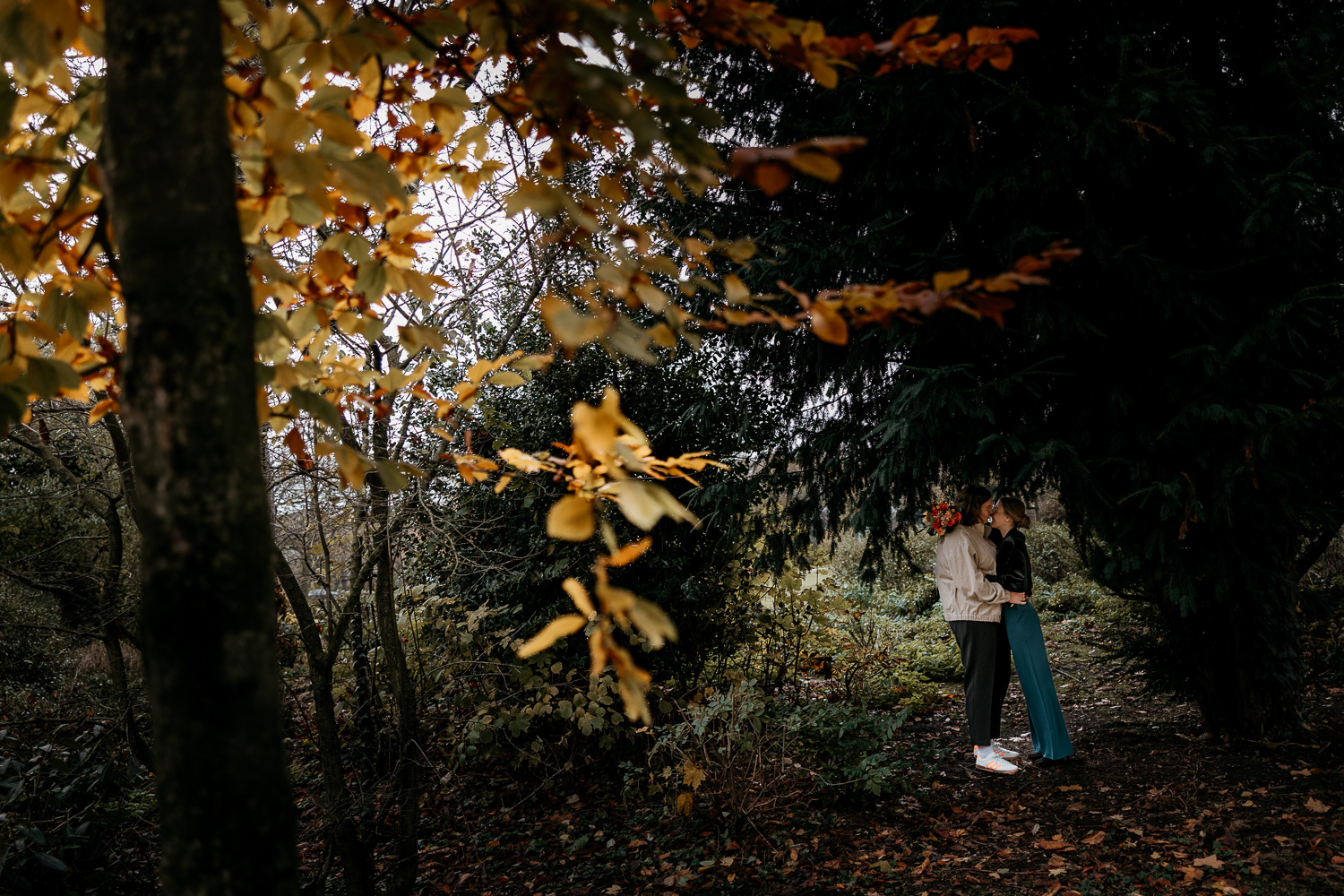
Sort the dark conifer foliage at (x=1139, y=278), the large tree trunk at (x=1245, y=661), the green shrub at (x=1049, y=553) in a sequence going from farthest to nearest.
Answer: the green shrub at (x=1049, y=553), the large tree trunk at (x=1245, y=661), the dark conifer foliage at (x=1139, y=278)

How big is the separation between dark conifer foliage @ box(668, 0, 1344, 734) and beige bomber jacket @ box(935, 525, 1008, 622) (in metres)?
0.50

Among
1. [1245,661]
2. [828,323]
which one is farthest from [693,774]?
[1245,661]

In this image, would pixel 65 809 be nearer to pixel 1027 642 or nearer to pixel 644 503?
pixel 644 503

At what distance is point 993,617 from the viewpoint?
4.33m

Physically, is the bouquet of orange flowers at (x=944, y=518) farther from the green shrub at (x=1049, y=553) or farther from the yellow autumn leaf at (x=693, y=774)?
the green shrub at (x=1049, y=553)

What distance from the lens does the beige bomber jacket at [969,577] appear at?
432 centimetres

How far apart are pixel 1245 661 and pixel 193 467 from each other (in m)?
5.13

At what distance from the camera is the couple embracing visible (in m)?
4.11

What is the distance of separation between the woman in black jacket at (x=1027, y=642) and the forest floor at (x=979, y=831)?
0.17 metres

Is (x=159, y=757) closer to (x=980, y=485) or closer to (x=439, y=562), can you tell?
(x=439, y=562)

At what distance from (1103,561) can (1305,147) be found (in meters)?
2.16

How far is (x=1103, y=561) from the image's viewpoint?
3.68 meters

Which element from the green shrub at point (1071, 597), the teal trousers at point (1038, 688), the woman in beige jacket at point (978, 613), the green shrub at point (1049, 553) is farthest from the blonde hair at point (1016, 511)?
the green shrub at point (1049, 553)

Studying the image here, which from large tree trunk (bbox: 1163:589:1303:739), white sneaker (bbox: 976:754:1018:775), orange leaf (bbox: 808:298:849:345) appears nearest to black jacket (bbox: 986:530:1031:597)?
large tree trunk (bbox: 1163:589:1303:739)
